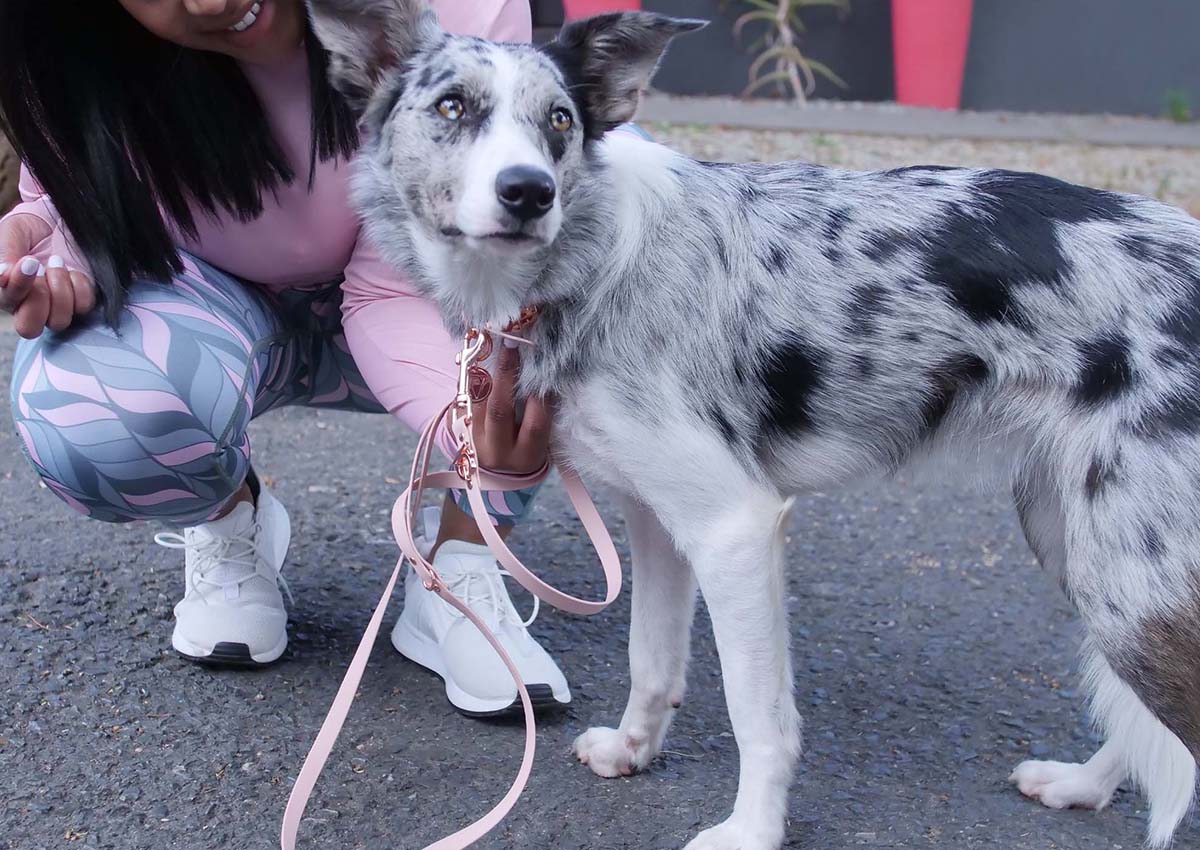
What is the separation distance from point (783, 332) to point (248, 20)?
1148mm

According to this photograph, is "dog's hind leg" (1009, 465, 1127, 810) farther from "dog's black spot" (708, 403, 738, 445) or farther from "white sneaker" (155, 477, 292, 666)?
"white sneaker" (155, 477, 292, 666)

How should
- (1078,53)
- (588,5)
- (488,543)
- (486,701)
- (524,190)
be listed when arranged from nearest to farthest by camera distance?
(524,190)
(488,543)
(486,701)
(588,5)
(1078,53)

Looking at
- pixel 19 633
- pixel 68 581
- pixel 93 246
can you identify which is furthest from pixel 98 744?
pixel 93 246

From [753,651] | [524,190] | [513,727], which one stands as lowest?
[513,727]

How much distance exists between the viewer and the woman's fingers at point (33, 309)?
7.83 ft

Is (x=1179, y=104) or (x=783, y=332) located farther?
(x=1179, y=104)

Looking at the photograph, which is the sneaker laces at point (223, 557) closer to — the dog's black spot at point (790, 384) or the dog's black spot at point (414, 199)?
the dog's black spot at point (414, 199)

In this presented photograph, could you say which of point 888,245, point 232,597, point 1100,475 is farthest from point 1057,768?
point 232,597

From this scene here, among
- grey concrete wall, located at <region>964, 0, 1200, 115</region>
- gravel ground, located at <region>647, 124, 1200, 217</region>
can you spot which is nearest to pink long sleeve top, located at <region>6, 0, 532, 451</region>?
gravel ground, located at <region>647, 124, 1200, 217</region>

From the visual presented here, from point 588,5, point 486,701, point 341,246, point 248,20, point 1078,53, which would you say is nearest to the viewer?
point 248,20

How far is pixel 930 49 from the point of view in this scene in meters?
8.39

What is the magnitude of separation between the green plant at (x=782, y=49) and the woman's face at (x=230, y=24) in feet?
21.3

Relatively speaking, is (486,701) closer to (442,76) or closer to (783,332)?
(783,332)

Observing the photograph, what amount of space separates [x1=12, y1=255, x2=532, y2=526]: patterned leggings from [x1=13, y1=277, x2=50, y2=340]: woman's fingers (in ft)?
0.26
